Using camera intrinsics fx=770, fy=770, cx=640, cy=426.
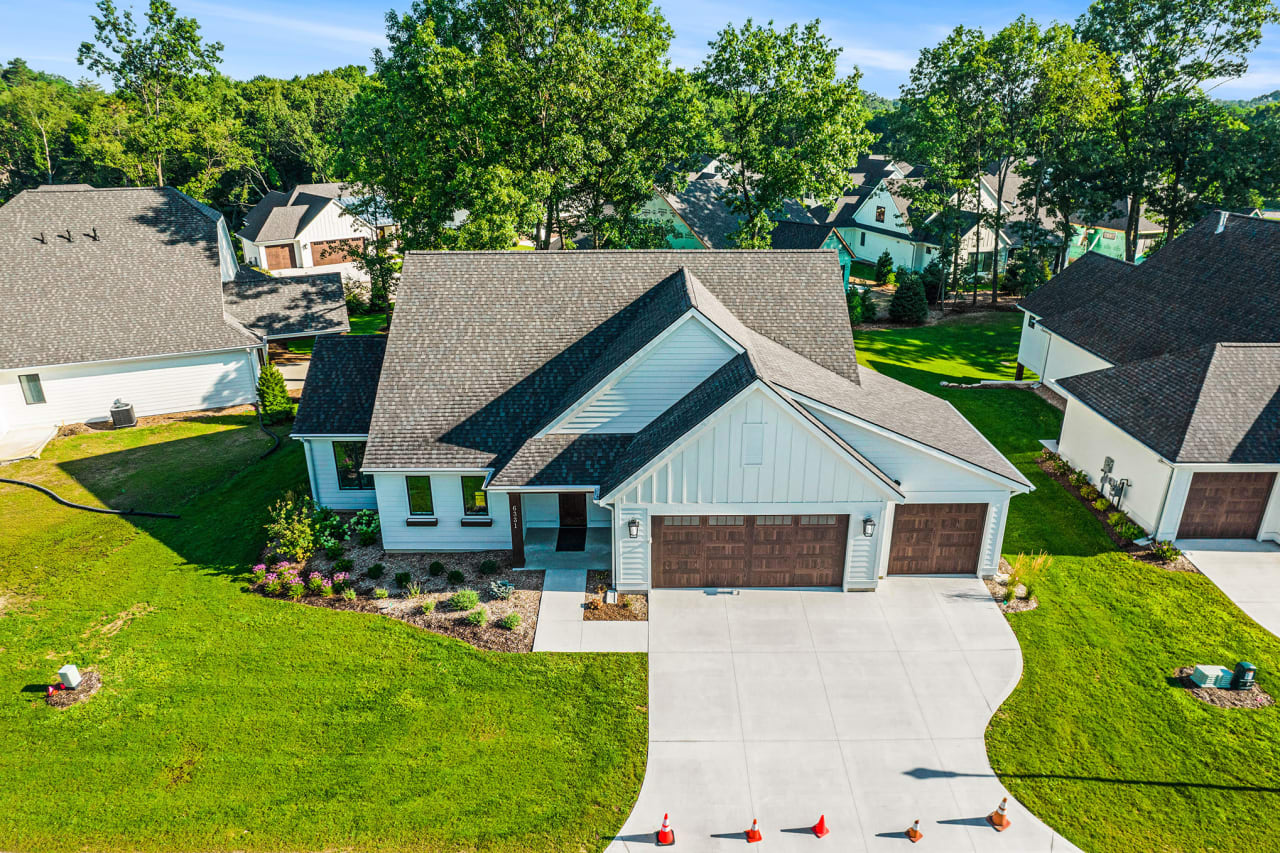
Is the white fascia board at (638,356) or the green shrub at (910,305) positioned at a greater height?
the white fascia board at (638,356)

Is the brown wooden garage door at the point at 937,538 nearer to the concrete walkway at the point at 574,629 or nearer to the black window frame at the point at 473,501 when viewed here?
the concrete walkway at the point at 574,629

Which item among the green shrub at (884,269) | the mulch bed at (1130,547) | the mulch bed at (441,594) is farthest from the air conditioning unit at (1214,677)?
the green shrub at (884,269)

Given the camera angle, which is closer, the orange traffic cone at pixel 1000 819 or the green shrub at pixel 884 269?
the orange traffic cone at pixel 1000 819

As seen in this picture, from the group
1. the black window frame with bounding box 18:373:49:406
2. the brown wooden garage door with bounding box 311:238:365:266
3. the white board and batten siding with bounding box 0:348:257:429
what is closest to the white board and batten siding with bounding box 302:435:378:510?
the white board and batten siding with bounding box 0:348:257:429

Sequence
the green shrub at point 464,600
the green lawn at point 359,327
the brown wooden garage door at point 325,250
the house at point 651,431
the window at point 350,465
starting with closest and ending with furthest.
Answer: the house at point 651,431, the green shrub at point 464,600, the window at point 350,465, the green lawn at point 359,327, the brown wooden garage door at point 325,250

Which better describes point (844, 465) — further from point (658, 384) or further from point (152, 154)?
point (152, 154)

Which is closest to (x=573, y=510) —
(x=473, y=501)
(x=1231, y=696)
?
(x=473, y=501)

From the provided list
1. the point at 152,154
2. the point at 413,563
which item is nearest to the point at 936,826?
the point at 413,563
